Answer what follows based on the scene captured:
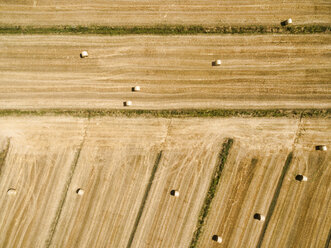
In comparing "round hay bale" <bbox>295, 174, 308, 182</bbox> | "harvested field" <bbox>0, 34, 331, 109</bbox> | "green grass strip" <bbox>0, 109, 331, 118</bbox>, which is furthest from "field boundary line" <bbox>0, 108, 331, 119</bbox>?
"round hay bale" <bbox>295, 174, 308, 182</bbox>

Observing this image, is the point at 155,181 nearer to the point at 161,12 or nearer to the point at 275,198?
the point at 275,198

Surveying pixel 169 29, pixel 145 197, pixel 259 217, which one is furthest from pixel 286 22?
pixel 145 197

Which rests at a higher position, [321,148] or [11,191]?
[321,148]

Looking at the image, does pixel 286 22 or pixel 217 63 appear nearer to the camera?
pixel 217 63

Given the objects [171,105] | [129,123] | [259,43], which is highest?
[259,43]

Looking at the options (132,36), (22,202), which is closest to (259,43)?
(132,36)

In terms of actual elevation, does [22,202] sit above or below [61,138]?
below

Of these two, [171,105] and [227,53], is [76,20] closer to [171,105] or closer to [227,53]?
[171,105]
